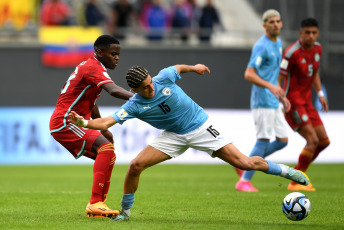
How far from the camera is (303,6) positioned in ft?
68.2

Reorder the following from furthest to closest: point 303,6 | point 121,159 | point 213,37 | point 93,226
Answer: point 213,37 < point 303,6 < point 121,159 < point 93,226

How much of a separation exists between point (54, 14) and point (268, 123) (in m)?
11.7

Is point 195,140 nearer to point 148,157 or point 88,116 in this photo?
point 148,157

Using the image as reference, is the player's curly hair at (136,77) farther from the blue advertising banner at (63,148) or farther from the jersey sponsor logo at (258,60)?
the blue advertising banner at (63,148)

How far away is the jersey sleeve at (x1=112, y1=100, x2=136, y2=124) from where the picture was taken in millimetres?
7523

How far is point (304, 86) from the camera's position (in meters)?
11.6

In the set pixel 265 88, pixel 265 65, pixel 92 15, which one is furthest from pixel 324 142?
pixel 92 15

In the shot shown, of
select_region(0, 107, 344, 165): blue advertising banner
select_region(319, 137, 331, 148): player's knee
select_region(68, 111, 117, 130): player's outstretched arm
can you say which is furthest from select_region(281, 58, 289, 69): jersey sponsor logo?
select_region(0, 107, 344, 165): blue advertising banner

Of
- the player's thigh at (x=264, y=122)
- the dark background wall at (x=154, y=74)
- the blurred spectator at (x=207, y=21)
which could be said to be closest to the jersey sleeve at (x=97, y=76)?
the player's thigh at (x=264, y=122)

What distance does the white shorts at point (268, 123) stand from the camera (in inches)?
445

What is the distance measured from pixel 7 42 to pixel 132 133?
566cm

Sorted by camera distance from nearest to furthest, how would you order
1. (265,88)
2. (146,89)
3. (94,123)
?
1. (94,123)
2. (146,89)
3. (265,88)

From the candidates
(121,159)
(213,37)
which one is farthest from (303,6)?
(121,159)

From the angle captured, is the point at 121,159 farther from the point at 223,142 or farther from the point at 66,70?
the point at 223,142
